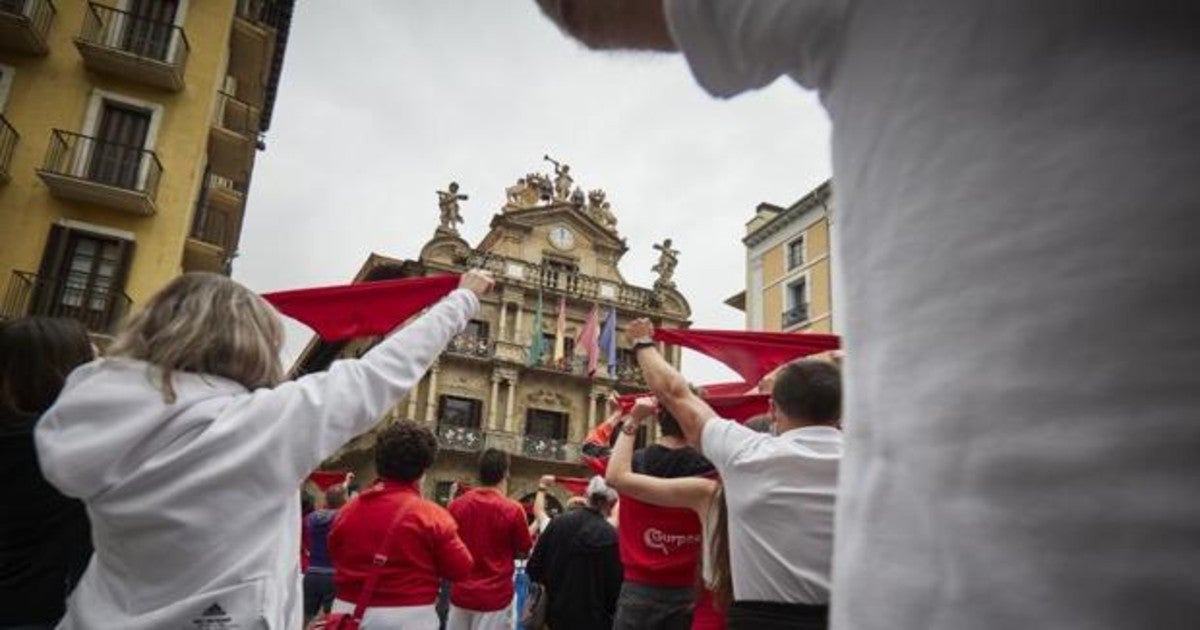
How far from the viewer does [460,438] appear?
28375mm

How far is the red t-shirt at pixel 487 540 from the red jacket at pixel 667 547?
2.58 meters

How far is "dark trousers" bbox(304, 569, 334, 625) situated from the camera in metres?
7.52

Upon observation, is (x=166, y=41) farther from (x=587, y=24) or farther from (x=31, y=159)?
(x=587, y=24)

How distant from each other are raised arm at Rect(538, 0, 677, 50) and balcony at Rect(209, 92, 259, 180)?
19679 mm

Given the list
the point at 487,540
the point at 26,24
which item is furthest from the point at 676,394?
the point at 26,24

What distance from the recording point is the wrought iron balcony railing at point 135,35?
16.0 meters

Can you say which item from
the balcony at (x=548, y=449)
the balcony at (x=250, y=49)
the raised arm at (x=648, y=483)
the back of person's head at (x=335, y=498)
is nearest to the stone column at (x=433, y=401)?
the balcony at (x=548, y=449)

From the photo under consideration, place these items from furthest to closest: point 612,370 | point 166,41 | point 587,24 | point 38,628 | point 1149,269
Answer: point 612,370 → point 166,41 → point 38,628 → point 587,24 → point 1149,269

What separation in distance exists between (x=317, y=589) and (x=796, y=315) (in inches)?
893

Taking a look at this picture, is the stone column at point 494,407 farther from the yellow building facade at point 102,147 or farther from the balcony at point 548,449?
the yellow building facade at point 102,147

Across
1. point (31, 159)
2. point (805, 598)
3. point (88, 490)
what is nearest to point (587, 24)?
point (88, 490)

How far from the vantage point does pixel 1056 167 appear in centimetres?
58

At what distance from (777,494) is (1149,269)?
2.01 m

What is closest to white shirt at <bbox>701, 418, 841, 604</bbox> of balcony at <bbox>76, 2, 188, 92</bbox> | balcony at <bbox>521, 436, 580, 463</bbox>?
balcony at <bbox>76, 2, 188, 92</bbox>
